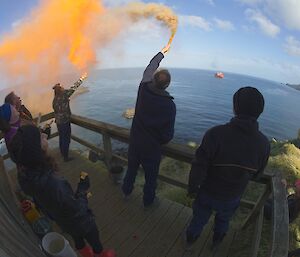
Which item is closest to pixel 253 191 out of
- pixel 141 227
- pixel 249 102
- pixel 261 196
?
→ pixel 261 196

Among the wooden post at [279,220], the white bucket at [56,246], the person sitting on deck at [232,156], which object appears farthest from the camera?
the person sitting on deck at [232,156]

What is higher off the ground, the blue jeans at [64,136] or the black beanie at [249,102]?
the black beanie at [249,102]

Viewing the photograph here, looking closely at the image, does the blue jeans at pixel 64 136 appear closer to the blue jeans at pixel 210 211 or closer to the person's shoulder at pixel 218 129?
the blue jeans at pixel 210 211

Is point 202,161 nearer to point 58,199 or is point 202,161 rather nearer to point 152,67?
point 58,199

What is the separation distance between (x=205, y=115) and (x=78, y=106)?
135 ft

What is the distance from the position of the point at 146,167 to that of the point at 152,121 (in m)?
0.88

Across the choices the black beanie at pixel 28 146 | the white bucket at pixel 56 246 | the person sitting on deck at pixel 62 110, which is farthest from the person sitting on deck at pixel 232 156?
the person sitting on deck at pixel 62 110

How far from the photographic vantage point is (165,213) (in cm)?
485

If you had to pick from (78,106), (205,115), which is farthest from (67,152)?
(78,106)

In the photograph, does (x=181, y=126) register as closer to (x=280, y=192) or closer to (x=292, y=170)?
(x=292, y=170)

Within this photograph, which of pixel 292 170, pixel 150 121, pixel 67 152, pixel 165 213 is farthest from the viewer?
pixel 292 170

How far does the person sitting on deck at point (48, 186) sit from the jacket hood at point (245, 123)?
2.02 metres

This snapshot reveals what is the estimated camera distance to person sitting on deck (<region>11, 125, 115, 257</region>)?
276 cm

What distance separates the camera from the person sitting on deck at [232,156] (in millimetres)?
2838
